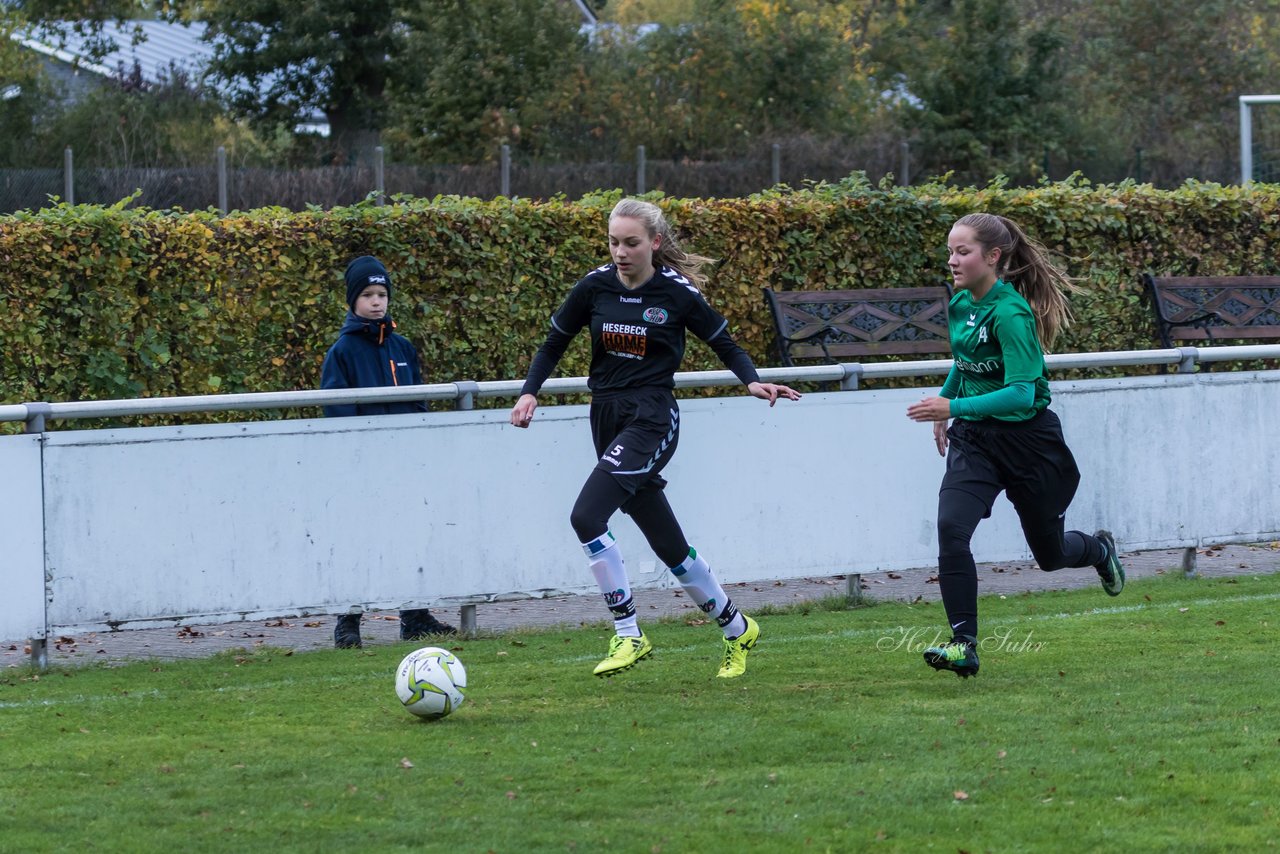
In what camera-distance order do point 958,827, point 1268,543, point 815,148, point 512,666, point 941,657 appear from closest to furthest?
point 958,827 → point 941,657 → point 512,666 → point 1268,543 → point 815,148

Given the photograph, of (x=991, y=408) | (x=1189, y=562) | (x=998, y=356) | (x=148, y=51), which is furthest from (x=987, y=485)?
(x=148, y=51)

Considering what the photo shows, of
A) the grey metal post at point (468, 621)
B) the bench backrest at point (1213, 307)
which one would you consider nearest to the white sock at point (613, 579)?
the grey metal post at point (468, 621)

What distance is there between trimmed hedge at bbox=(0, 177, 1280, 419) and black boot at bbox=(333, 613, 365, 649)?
285cm

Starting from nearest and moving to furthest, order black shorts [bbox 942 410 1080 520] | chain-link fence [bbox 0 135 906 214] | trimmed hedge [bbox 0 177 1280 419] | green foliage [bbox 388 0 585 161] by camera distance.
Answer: black shorts [bbox 942 410 1080 520], trimmed hedge [bbox 0 177 1280 419], chain-link fence [bbox 0 135 906 214], green foliage [bbox 388 0 585 161]

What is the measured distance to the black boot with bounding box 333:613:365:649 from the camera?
8.59 m

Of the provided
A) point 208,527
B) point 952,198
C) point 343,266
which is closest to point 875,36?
point 952,198

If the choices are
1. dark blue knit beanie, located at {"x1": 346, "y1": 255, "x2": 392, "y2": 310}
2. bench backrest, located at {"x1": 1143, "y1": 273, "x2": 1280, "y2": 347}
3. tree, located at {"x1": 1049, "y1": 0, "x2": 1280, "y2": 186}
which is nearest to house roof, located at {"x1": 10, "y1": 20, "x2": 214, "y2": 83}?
tree, located at {"x1": 1049, "y1": 0, "x2": 1280, "y2": 186}

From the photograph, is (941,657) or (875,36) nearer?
(941,657)

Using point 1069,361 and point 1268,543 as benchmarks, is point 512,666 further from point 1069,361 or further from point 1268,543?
point 1268,543

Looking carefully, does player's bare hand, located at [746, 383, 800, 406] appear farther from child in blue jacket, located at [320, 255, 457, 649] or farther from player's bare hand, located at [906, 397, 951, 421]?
child in blue jacket, located at [320, 255, 457, 649]

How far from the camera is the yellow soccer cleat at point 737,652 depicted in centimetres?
732

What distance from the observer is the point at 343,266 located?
451 inches

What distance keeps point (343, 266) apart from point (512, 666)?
4.41 meters

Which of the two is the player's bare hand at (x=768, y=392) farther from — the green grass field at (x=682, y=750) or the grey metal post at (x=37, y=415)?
the grey metal post at (x=37, y=415)
